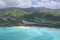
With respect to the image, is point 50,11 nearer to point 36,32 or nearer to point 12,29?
point 36,32

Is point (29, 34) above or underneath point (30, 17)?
underneath

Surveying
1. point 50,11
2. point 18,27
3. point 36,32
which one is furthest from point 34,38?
point 50,11

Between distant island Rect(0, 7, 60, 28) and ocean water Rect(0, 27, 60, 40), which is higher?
distant island Rect(0, 7, 60, 28)

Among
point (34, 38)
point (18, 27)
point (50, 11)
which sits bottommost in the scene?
point (34, 38)

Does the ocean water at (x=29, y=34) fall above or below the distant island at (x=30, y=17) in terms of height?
below
